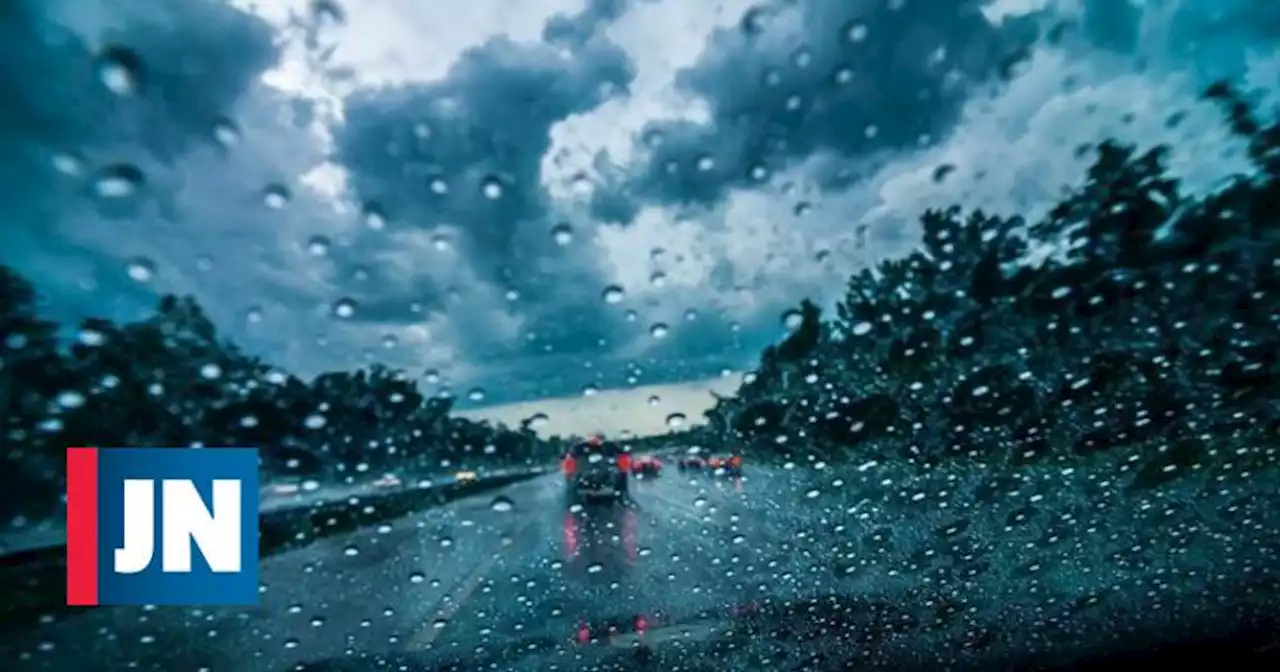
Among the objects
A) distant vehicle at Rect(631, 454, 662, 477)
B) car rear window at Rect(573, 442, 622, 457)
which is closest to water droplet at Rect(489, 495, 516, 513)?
distant vehicle at Rect(631, 454, 662, 477)

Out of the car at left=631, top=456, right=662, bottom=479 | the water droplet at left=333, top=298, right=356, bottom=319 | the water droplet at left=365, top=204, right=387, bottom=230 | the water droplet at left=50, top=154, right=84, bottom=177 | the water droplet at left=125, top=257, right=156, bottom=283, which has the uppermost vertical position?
the water droplet at left=50, top=154, right=84, bottom=177

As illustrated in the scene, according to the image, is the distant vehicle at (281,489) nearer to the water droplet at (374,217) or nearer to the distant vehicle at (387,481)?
the distant vehicle at (387,481)

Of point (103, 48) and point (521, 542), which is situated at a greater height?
point (103, 48)

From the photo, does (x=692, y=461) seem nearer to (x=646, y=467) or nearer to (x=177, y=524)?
(x=646, y=467)

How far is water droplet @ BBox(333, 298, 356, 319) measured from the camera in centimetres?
457

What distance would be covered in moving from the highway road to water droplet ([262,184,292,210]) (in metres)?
2.76

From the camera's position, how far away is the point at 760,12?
406cm

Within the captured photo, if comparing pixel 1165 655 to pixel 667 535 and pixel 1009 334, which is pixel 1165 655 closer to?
pixel 1009 334

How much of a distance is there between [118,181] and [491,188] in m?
1.37

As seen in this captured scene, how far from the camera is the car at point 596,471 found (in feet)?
19.2

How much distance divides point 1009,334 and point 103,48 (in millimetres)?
4880

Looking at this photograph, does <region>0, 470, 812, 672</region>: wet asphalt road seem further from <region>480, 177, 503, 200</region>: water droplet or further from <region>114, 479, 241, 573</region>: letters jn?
<region>480, 177, 503, 200</region>: water droplet

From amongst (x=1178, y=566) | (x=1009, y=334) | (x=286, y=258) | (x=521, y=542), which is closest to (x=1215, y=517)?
(x=1178, y=566)

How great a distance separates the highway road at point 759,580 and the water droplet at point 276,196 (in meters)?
2.76
